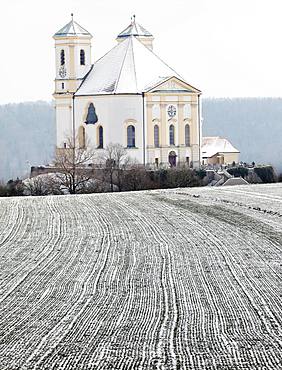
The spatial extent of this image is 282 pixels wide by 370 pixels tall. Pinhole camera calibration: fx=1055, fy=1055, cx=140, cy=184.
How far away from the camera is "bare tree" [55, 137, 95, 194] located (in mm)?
50125

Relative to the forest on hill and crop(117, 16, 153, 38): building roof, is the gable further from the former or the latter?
the forest on hill

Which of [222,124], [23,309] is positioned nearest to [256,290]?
[23,309]

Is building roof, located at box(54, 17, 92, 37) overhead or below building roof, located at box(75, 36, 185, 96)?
overhead

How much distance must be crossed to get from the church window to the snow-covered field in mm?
44719

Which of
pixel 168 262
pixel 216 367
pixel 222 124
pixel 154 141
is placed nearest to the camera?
pixel 216 367

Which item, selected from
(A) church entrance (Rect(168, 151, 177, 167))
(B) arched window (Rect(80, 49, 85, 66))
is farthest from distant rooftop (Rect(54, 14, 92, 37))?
(A) church entrance (Rect(168, 151, 177, 167))

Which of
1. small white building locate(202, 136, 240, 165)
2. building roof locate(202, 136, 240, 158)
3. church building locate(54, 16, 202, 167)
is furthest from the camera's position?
building roof locate(202, 136, 240, 158)

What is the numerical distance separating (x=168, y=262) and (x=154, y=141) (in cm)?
5174

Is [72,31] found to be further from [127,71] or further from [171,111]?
[171,111]

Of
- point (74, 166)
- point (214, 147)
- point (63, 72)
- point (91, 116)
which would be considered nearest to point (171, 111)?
point (91, 116)

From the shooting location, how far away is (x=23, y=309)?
11.5 meters

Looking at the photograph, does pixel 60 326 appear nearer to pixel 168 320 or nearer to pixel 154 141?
pixel 168 320

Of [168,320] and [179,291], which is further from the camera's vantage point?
[179,291]

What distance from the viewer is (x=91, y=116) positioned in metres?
66.8
